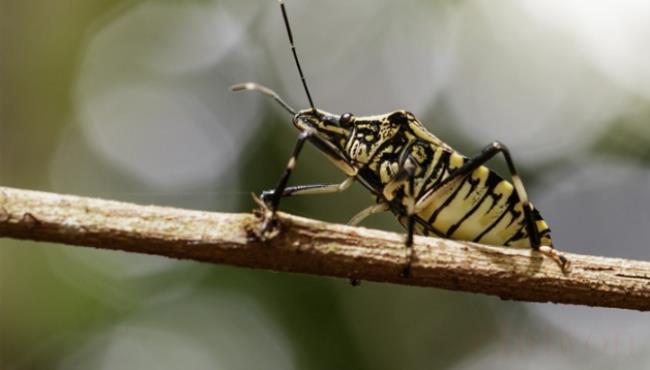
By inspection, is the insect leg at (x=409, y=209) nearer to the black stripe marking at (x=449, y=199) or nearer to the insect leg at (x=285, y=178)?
the black stripe marking at (x=449, y=199)

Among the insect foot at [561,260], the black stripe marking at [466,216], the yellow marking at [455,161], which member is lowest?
the insect foot at [561,260]

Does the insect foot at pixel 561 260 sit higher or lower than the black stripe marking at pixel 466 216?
lower

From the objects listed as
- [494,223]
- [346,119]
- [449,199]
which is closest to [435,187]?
[449,199]

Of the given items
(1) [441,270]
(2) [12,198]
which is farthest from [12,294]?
(1) [441,270]

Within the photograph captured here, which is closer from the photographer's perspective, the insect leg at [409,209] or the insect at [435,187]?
the insect leg at [409,209]

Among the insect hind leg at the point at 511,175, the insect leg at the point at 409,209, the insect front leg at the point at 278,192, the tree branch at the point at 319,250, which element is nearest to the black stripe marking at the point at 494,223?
the insect hind leg at the point at 511,175

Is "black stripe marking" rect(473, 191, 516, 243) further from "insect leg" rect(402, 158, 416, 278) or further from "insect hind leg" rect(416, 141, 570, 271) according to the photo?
"insect leg" rect(402, 158, 416, 278)

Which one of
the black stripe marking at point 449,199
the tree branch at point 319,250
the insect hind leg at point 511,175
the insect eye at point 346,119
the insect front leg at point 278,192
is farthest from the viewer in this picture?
the insect eye at point 346,119
